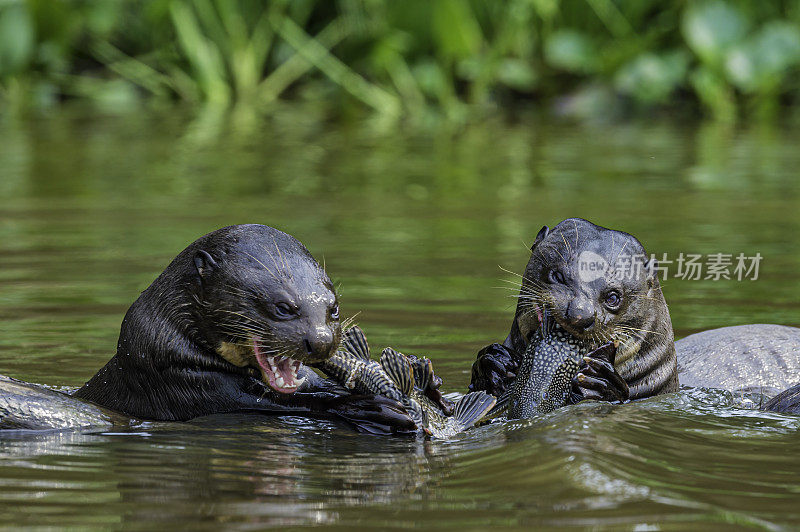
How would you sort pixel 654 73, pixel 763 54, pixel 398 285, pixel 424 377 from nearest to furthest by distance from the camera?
pixel 424 377, pixel 398 285, pixel 763 54, pixel 654 73

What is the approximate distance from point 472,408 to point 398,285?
290 centimetres

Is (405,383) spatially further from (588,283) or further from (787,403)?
(787,403)

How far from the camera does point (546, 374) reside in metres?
4.36

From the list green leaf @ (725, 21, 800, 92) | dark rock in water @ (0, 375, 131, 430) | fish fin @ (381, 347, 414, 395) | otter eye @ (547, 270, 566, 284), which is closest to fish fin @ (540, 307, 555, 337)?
otter eye @ (547, 270, 566, 284)

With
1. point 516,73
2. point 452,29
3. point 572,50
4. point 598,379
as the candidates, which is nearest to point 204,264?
point 598,379

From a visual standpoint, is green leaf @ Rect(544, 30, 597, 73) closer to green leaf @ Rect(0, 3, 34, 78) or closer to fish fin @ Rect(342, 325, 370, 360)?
green leaf @ Rect(0, 3, 34, 78)

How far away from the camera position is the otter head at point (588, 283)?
436 centimetres

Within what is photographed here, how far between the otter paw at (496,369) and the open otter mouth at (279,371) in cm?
80

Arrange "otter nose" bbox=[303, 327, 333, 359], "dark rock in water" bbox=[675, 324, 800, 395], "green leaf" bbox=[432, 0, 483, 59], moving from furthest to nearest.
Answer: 1. "green leaf" bbox=[432, 0, 483, 59]
2. "dark rock in water" bbox=[675, 324, 800, 395]
3. "otter nose" bbox=[303, 327, 333, 359]

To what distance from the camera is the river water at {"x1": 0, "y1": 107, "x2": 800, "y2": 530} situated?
3.42 metres

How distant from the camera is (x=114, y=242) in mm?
8297

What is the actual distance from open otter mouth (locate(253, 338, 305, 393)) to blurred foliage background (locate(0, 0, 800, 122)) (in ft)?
33.5

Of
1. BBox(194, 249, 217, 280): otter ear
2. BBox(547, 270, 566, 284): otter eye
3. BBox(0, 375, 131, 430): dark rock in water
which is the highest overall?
BBox(194, 249, 217, 280): otter ear

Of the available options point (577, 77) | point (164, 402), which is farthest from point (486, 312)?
point (577, 77)
